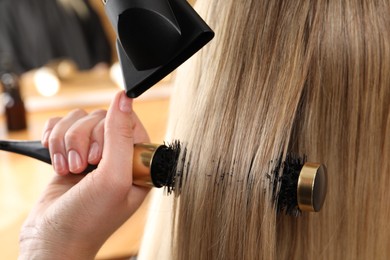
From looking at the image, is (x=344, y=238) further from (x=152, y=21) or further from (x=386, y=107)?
(x=152, y=21)

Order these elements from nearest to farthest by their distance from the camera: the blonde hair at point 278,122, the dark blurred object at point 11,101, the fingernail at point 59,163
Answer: the blonde hair at point 278,122 < the fingernail at point 59,163 < the dark blurred object at point 11,101

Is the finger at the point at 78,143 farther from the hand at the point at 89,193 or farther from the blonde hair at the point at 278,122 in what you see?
the blonde hair at the point at 278,122

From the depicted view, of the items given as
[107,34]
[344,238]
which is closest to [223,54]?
[344,238]

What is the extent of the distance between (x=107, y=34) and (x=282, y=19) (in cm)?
135

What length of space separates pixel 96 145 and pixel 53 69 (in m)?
1.23

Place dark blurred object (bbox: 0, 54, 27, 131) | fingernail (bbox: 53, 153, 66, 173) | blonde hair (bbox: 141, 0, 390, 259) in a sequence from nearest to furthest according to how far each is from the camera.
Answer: blonde hair (bbox: 141, 0, 390, 259)
fingernail (bbox: 53, 153, 66, 173)
dark blurred object (bbox: 0, 54, 27, 131)

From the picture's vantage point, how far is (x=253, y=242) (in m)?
0.62

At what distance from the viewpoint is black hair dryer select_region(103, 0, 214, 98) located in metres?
0.47

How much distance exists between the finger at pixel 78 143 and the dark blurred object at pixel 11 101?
981 millimetres

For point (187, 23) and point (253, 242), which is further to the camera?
point (253, 242)

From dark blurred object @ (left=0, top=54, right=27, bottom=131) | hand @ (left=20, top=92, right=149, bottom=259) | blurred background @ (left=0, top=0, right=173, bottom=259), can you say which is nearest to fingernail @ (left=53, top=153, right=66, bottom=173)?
hand @ (left=20, top=92, right=149, bottom=259)

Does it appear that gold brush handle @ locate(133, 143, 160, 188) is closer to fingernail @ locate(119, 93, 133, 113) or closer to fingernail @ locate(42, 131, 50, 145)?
fingernail @ locate(119, 93, 133, 113)

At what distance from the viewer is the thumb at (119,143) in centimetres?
64

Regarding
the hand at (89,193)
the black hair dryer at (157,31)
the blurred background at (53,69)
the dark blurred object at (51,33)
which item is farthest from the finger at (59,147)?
the dark blurred object at (51,33)
